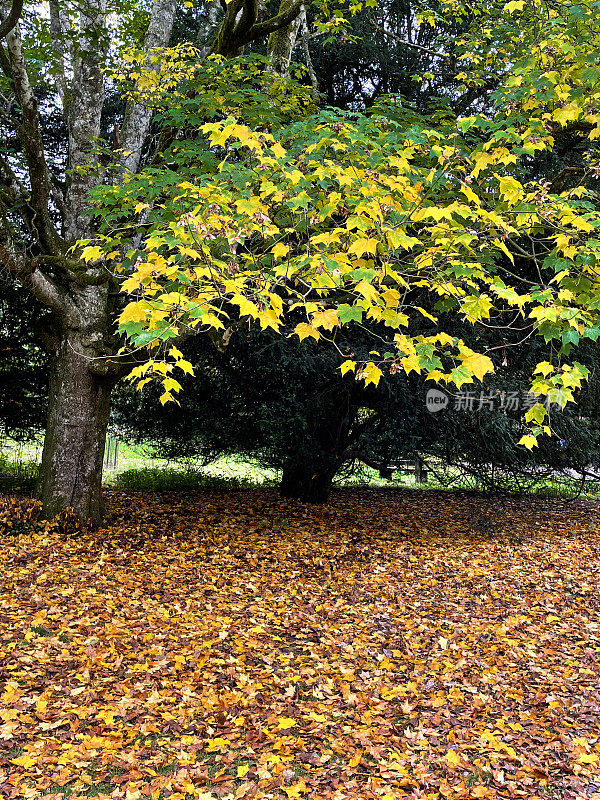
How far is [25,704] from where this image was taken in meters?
3.82

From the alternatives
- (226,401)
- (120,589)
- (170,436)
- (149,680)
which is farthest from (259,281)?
(170,436)

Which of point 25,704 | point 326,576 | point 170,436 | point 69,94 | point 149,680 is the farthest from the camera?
point 170,436

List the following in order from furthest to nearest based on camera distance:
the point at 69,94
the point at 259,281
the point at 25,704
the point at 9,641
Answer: the point at 69,94 → the point at 9,641 → the point at 25,704 → the point at 259,281

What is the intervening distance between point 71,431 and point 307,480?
416cm

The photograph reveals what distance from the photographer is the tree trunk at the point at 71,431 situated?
7.07 m

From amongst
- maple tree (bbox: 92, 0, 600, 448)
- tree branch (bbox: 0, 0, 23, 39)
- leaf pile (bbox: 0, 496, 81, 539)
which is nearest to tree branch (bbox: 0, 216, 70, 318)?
maple tree (bbox: 92, 0, 600, 448)

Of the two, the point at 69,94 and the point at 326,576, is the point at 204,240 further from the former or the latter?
the point at 69,94

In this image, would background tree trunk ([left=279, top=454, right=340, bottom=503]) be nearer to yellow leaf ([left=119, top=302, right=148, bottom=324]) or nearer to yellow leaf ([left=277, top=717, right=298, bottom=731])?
yellow leaf ([left=277, top=717, right=298, bottom=731])

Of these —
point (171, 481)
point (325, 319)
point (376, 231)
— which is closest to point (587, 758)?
point (325, 319)

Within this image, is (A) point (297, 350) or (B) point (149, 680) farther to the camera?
(A) point (297, 350)

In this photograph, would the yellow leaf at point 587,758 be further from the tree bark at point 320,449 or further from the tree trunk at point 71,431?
the tree bark at point 320,449

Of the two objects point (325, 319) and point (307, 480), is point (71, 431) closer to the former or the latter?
point (307, 480)

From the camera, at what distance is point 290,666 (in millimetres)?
4637

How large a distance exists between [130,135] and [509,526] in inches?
305
